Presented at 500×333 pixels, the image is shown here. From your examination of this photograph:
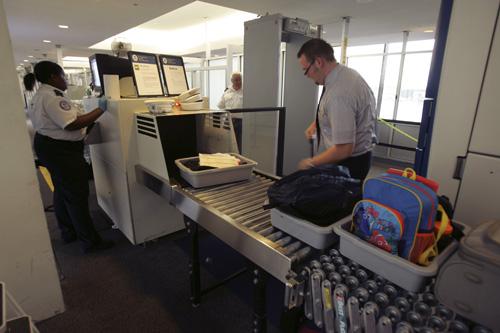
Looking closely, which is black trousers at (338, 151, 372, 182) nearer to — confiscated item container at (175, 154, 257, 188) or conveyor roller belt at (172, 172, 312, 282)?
conveyor roller belt at (172, 172, 312, 282)

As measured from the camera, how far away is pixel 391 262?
29.4 inches

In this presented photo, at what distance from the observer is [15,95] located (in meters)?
1.39

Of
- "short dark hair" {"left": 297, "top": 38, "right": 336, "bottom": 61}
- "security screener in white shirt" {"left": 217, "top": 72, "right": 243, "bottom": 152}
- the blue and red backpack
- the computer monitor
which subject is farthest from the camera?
"security screener in white shirt" {"left": 217, "top": 72, "right": 243, "bottom": 152}

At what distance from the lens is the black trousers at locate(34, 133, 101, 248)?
2096mm

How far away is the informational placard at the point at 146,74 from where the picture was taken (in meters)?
2.14

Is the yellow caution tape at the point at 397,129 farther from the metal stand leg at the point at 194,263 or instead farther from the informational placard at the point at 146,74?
the metal stand leg at the point at 194,263

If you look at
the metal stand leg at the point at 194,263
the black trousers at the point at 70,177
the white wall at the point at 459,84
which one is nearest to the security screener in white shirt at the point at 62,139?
the black trousers at the point at 70,177

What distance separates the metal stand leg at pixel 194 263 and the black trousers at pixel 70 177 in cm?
115

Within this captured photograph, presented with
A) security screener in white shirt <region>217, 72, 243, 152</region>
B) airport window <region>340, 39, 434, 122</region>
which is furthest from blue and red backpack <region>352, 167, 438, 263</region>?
airport window <region>340, 39, 434, 122</region>

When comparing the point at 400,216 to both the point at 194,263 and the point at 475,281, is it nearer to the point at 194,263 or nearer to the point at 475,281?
the point at 475,281

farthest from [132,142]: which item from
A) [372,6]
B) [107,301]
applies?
[372,6]

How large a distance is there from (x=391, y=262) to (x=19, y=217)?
1.79 metres

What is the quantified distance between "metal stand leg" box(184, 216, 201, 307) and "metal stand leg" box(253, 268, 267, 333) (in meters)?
0.55

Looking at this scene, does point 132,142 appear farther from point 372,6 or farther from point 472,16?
point 372,6
